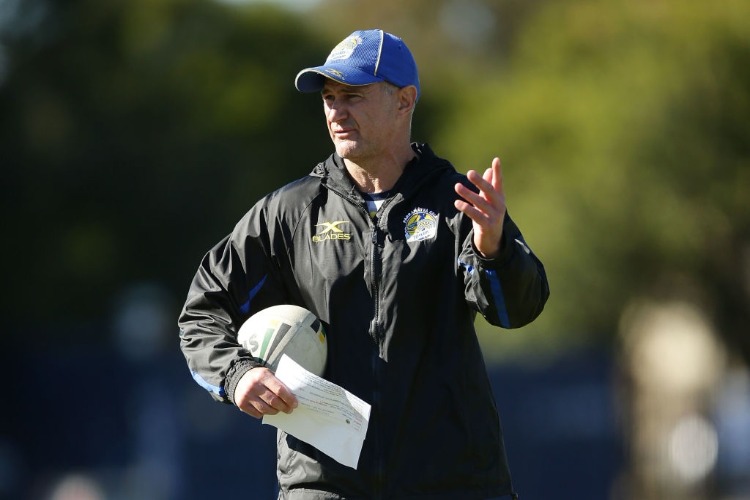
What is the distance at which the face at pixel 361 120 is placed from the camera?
597 cm

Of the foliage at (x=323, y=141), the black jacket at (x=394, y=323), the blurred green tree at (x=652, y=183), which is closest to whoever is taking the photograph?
the black jacket at (x=394, y=323)

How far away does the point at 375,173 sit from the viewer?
19.8ft

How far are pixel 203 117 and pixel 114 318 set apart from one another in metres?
6.41

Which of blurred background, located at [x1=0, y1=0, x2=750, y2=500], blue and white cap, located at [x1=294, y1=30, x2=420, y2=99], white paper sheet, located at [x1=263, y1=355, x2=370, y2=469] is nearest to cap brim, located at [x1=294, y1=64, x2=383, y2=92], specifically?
blue and white cap, located at [x1=294, y1=30, x2=420, y2=99]

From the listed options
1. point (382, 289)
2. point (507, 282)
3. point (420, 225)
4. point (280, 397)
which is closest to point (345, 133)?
point (420, 225)

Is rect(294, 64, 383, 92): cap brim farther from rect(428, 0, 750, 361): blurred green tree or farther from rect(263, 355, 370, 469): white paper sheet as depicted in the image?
rect(428, 0, 750, 361): blurred green tree

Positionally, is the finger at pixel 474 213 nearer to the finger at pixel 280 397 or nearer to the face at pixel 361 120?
the face at pixel 361 120

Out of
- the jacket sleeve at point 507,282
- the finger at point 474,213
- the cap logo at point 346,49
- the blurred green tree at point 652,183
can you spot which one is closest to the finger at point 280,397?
the jacket sleeve at point 507,282

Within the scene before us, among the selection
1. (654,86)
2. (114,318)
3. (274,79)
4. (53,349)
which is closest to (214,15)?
(274,79)

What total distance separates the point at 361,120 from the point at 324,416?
1.28 meters

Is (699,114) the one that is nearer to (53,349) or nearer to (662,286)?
(662,286)

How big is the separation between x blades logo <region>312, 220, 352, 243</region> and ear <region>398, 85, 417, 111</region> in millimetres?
613

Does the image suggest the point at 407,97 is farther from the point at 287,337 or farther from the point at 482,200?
the point at 287,337

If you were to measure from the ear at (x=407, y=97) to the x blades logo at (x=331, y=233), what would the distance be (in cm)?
61
